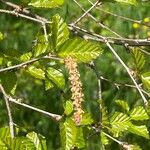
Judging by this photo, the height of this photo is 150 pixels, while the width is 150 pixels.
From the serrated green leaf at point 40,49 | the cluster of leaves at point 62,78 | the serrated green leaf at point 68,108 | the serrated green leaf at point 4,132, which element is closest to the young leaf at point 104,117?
the cluster of leaves at point 62,78

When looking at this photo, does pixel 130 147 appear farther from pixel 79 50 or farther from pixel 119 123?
pixel 79 50

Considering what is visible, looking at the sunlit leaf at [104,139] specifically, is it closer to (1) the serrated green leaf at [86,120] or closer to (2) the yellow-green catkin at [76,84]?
(1) the serrated green leaf at [86,120]

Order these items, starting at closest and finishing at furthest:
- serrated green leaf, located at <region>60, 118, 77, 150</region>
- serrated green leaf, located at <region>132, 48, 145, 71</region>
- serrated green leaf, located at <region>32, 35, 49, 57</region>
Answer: serrated green leaf, located at <region>60, 118, 77, 150</region>, serrated green leaf, located at <region>32, 35, 49, 57</region>, serrated green leaf, located at <region>132, 48, 145, 71</region>

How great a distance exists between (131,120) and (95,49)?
16.1 inches

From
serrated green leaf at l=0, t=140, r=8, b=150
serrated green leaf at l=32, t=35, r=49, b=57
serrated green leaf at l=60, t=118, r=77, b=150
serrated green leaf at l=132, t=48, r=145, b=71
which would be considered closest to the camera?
serrated green leaf at l=0, t=140, r=8, b=150

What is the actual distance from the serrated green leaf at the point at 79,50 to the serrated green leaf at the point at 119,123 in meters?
0.26

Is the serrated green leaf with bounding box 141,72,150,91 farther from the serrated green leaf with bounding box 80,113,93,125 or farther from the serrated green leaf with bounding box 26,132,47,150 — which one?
the serrated green leaf with bounding box 26,132,47,150

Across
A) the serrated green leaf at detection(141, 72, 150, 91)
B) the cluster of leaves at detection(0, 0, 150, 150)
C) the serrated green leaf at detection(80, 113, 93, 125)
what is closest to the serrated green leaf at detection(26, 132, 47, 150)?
the cluster of leaves at detection(0, 0, 150, 150)

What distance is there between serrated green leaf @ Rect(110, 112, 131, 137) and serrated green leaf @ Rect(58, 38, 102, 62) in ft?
0.84

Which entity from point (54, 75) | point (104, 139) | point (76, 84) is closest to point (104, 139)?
point (104, 139)

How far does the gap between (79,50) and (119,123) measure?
1.02ft

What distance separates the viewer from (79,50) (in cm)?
113

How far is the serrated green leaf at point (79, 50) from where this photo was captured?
43.3 inches

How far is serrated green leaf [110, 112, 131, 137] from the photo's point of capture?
1.32 m
